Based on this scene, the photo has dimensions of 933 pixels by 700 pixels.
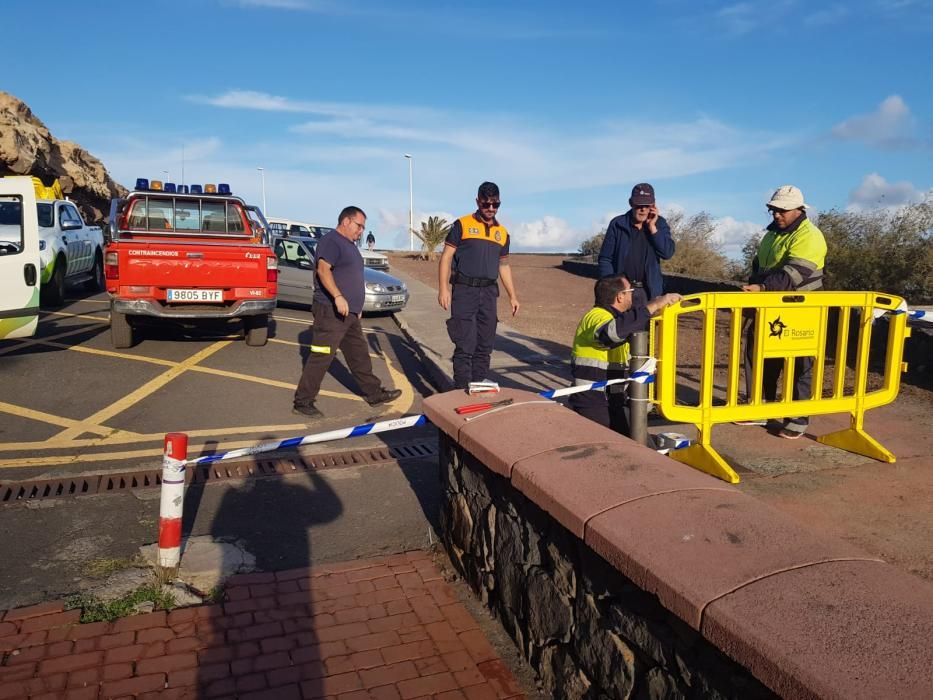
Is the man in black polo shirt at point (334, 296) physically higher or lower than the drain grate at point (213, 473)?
higher

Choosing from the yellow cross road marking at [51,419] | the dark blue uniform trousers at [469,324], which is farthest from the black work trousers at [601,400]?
the yellow cross road marking at [51,419]

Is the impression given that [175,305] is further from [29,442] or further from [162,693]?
[162,693]

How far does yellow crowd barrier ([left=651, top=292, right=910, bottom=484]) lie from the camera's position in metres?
4.84

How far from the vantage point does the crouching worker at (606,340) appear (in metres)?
4.37

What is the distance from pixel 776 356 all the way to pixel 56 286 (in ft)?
Answer: 39.8

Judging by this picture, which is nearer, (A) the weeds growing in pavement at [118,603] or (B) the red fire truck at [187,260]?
(A) the weeds growing in pavement at [118,603]

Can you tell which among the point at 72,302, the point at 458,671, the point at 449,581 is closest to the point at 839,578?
the point at 458,671

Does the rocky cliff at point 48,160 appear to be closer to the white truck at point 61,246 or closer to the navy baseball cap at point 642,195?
the white truck at point 61,246

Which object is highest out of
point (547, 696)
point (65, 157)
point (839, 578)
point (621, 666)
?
point (65, 157)

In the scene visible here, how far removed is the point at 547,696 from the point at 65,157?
97.9ft

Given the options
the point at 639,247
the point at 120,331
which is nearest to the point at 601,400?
the point at 639,247

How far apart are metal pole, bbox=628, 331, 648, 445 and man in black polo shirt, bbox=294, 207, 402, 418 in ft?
10.4

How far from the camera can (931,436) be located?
19.3 feet

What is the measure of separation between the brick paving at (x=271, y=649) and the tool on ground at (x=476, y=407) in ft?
2.90
